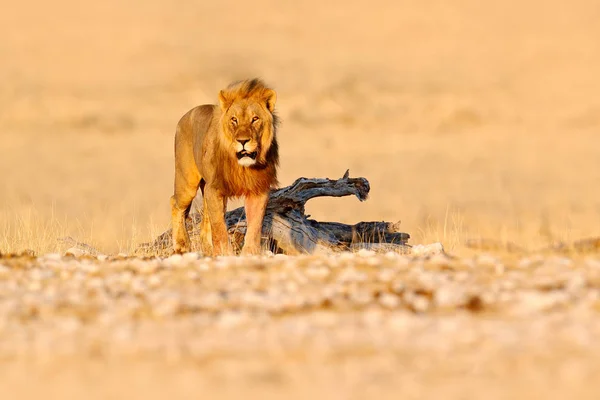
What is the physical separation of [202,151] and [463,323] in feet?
21.1

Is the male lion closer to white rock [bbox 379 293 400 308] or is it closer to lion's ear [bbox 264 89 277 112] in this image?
lion's ear [bbox 264 89 277 112]

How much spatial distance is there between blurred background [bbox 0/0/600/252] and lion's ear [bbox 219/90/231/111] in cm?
220

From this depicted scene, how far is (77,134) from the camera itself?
32500 mm

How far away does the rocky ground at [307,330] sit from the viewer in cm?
497

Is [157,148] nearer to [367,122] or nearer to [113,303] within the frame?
[367,122]

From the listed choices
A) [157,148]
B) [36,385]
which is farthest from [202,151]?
[157,148]

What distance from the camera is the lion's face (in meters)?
11.2

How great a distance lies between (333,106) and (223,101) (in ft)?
80.6

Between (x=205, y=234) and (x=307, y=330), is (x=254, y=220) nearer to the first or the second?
(x=205, y=234)

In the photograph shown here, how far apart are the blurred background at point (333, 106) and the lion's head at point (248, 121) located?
2151 mm

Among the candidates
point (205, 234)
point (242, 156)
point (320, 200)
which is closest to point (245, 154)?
point (242, 156)

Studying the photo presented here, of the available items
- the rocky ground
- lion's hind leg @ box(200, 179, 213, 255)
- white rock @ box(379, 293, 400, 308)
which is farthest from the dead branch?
white rock @ box(379, 293, 400, 308)

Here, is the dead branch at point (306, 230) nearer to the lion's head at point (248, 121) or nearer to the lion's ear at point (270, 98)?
the lion's head at point (248, 121)

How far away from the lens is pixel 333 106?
3603cm
